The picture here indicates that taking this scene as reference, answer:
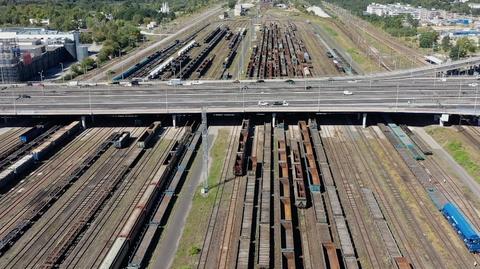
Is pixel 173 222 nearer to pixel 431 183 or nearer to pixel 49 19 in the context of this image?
pixel 431 183

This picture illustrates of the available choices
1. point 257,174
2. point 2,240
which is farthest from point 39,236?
point 257,174

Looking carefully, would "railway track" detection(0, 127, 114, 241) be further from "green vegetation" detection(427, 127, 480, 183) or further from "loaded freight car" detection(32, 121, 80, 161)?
"green vegetation" detection(427, 127, 480, 183)

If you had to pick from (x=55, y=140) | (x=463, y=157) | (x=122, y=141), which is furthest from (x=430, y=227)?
(x=55, y=140)

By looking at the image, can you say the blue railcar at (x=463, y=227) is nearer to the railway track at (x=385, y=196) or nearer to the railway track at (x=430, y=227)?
the railway track at (x=430, y=227)

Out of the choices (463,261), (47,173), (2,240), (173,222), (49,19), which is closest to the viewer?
(463,261)

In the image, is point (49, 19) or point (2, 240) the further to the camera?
point (49, 19)

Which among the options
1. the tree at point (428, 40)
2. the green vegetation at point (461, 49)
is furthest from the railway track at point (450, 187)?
the tree at point (428, 40)
